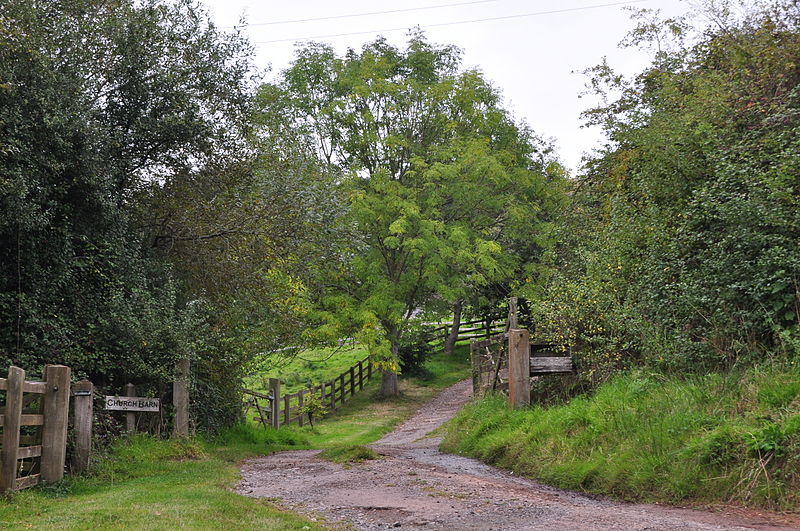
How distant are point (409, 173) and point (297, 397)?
819 centimetres

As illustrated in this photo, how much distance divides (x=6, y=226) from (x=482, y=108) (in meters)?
21.3

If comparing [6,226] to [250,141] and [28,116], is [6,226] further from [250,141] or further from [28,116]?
[250,141]

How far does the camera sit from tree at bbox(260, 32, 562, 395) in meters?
24.7

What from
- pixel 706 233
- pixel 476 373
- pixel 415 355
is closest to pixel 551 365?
pixel 706 233

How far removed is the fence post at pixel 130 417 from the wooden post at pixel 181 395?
1.27 metres

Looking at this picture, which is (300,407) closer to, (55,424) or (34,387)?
(55,424)

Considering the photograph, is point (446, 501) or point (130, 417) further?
point (130, 417)

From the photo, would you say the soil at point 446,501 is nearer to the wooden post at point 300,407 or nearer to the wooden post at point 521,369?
the wooden post at point 521,369

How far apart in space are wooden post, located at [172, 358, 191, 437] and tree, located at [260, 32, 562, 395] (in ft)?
31.9

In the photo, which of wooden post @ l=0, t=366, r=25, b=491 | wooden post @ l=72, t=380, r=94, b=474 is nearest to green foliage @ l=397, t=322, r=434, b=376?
wooden post @ l=72, t=380, r=94, b=474

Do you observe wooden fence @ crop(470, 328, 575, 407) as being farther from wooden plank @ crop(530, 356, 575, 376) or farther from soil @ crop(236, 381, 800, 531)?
soil @ crop(236, 381, 800, 531)

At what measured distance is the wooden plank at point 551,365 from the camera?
12.9m

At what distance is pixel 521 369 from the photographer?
43.2ft

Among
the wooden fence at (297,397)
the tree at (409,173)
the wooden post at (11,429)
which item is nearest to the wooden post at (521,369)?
the wooden fence at (297,397)
